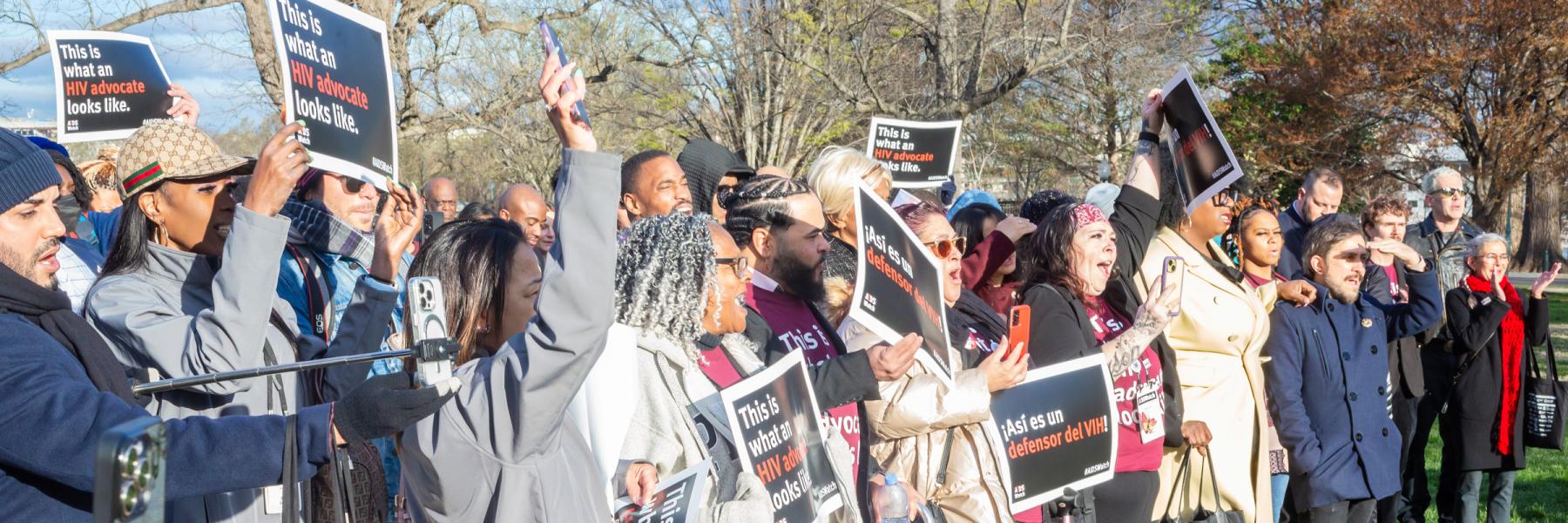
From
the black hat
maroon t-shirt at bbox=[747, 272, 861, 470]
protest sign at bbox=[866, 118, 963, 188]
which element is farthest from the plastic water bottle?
protest sign at bbox=[866, 118, 963, 188]

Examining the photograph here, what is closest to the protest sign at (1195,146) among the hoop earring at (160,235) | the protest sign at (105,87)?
the hoop earring at (160,235)

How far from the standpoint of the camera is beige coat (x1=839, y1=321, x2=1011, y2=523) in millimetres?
3959

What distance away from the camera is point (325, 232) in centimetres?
419

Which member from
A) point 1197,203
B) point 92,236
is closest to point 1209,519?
point 1197,203

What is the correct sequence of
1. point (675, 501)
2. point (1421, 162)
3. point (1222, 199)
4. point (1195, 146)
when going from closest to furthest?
1. point (675, 501)
2. point (1195, 146)
3. point (1222, 199)
4. point (1421, 162)

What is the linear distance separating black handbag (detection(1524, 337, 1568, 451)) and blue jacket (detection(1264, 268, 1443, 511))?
180 centimetres

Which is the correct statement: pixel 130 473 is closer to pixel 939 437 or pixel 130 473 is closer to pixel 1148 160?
Result: pixel 939 437

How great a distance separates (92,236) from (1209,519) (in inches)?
197

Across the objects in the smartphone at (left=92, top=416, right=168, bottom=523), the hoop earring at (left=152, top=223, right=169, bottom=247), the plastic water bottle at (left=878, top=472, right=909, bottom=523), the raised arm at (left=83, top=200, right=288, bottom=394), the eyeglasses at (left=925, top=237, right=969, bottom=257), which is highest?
the hoop earring at (left=152, top=223, right=169, bottom=247)

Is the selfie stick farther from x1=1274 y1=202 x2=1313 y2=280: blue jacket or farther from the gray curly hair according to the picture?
x1=1274 y1=202 x2=1313 y2=280: blue jacket

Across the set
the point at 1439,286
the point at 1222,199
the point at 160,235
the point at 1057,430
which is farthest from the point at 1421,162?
the point at 160,235

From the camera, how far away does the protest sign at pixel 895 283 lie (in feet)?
12.0

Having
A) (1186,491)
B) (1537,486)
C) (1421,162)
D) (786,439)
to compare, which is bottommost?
(1537,486)

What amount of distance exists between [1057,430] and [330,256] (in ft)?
8.03
